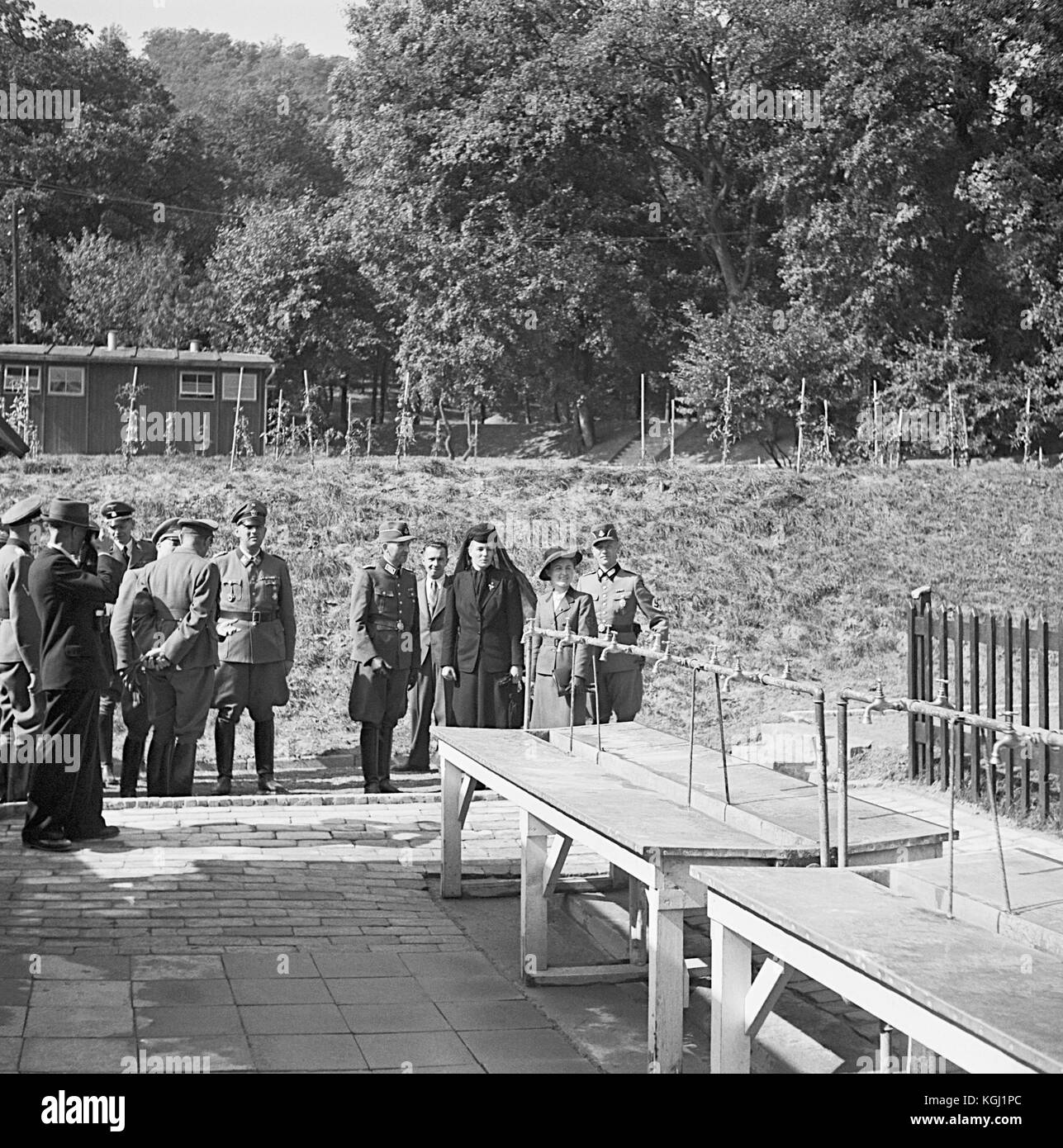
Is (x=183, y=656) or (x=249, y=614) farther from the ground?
(x=249, y=614)

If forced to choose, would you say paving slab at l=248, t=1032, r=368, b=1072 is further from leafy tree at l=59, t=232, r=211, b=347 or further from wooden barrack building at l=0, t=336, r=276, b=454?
leafy tree at l=59, t=232, r=211, b=347

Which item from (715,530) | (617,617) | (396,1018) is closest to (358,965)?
(396,1018)

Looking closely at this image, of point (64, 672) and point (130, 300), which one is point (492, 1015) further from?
point (130, 300)

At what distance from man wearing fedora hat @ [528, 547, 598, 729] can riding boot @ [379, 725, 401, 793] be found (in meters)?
1.12

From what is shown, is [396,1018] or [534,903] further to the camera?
[534,903]

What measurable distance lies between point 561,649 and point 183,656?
2.72 metres

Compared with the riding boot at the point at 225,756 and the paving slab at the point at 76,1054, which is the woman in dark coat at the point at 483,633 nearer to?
the riding boot at the point at 225,756

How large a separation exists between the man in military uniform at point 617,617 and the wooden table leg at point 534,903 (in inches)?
171

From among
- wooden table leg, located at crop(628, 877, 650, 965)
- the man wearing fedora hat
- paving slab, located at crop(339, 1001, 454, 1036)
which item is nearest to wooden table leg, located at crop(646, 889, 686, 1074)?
paving slab, located at crop(339, 1001, 454, 1036)

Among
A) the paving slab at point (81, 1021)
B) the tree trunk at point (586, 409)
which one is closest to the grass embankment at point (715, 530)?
the paving slab at point (81, 1021)

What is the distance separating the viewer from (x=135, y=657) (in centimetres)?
1104

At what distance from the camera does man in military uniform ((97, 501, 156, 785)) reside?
1102 cm

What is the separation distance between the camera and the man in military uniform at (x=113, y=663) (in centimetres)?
1102

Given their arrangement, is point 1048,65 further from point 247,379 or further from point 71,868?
point 71,868
